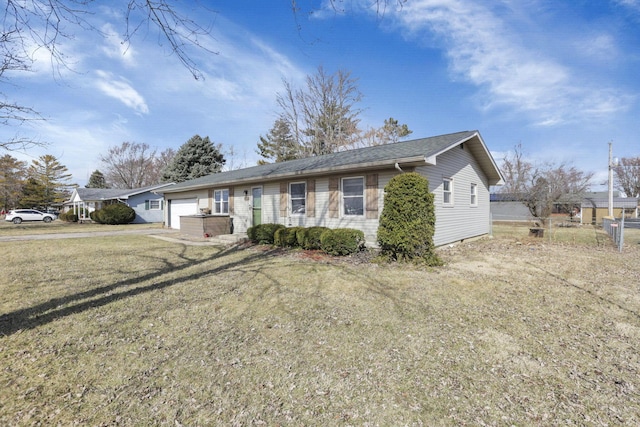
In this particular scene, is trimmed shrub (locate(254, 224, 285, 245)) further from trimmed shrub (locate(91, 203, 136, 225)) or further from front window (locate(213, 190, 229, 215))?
trimmed shrub (locate(91, 203, 136, 225))

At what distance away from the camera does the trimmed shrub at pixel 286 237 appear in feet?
31.8

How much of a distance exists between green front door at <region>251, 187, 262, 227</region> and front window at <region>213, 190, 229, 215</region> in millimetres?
2178

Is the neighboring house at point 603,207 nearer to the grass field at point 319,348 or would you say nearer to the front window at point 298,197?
the grass field at point 319,348

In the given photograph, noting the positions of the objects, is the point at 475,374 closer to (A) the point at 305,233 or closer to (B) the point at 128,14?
(B) the point at 128,14

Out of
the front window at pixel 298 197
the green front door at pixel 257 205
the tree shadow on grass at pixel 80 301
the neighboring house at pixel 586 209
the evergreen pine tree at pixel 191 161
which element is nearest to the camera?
the tree shadow on grass at pixel 80 301

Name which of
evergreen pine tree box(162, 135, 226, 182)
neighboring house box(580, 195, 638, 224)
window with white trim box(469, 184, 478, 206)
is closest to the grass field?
window with white trim box(469, 184, 478, 206)

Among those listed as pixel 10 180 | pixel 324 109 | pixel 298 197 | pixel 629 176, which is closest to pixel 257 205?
pixel 298 197

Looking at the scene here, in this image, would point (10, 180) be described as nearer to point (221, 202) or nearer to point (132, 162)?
point (132, 162)

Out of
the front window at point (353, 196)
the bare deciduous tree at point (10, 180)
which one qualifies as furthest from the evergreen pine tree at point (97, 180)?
the front window at point (353, 196)

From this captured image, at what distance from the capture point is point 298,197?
36.6 feet

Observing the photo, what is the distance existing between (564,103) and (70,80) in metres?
17.8

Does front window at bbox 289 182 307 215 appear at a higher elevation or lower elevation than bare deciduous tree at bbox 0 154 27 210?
lower

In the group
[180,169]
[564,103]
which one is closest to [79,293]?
[564,103]

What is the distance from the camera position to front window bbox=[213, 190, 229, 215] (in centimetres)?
1445
